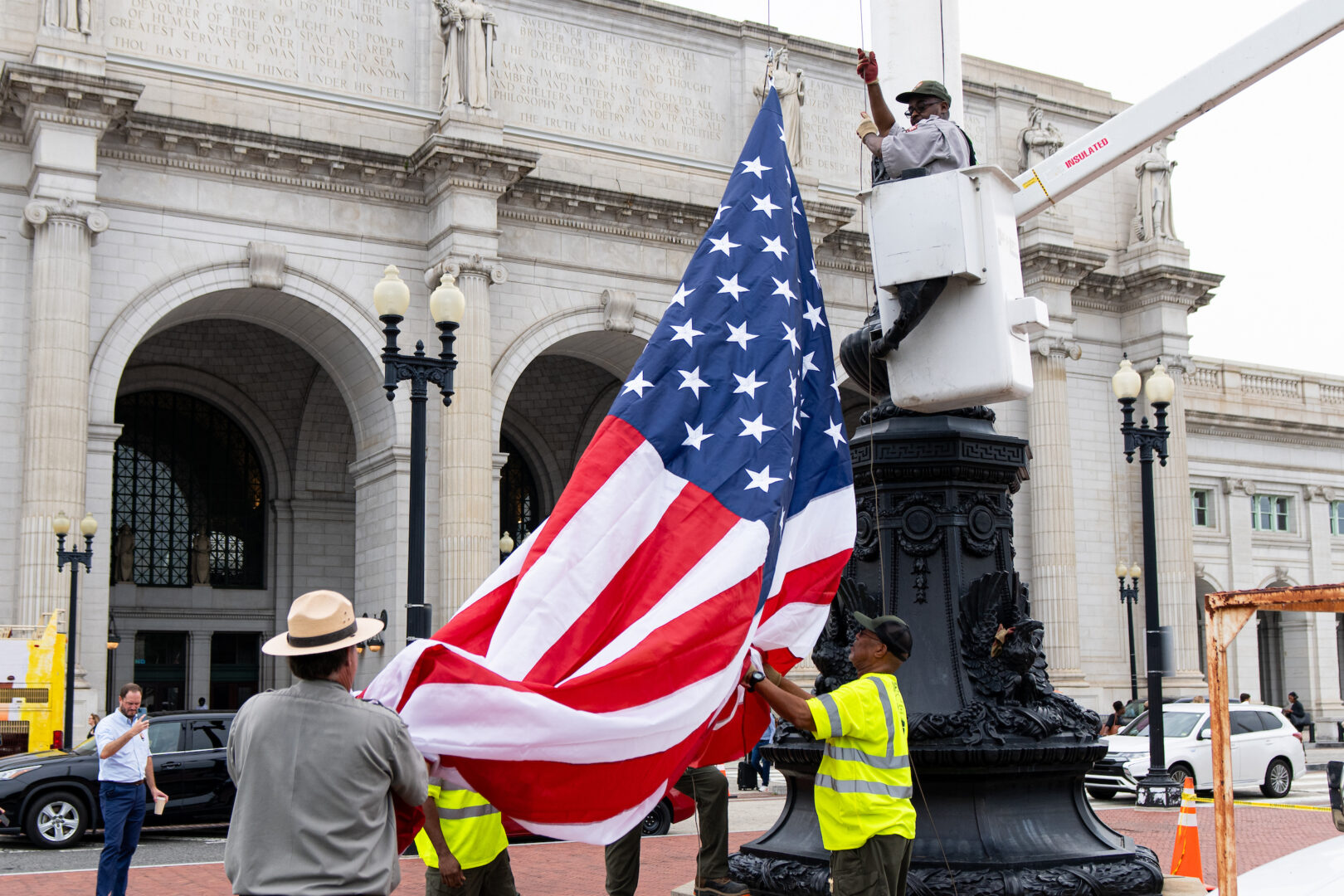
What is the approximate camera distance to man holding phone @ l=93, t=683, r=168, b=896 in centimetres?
1145

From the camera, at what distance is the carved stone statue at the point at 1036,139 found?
131 feet

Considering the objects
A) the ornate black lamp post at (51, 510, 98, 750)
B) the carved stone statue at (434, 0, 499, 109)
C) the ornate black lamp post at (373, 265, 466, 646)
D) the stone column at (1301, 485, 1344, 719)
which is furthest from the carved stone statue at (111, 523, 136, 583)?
the stone column at (1301, 485, 1344, 719)

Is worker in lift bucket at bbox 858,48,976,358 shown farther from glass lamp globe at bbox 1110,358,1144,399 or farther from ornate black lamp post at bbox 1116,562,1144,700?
ornate black lamp post at bbox 1116,562,1144,700

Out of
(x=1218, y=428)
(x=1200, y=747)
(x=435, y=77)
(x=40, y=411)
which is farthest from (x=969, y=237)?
(x=1218, y=428)

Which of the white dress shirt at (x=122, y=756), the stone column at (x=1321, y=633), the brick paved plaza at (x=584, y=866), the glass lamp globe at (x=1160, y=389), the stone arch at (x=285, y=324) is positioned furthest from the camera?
the stone column at (x=1321, y=633)

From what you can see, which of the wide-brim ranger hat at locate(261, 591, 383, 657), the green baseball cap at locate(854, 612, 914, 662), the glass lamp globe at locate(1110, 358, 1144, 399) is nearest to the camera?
the wide-brim ranger hat at locate(261, 591, 383, 657)

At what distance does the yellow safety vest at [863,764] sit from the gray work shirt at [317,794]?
197 cm

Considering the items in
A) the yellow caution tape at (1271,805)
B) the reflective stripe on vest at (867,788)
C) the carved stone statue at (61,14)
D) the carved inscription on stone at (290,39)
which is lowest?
the yellow caution tape at (1271,805)

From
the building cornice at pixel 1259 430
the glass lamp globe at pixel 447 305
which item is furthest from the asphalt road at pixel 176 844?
the building cornice at pixel 1259 430

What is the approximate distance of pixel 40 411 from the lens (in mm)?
26406

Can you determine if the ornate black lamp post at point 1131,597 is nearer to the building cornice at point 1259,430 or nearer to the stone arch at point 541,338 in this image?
the building cornice at point 1259,430

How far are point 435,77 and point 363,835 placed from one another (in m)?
29.1

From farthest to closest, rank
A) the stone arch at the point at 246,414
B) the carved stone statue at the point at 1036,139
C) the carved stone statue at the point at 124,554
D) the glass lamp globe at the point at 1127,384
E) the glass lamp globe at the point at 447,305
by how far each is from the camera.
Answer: the carved stone statue at the point at 1036,139 < the stone arch at the point at 246,414 < the carved stone statue at the point at 124,554 < the glass lamp globe at the point at 1127,384 < the glass lamp globe at the point at 447,305

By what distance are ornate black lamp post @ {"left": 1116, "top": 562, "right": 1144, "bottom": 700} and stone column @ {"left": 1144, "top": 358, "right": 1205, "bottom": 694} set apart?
984 mm
